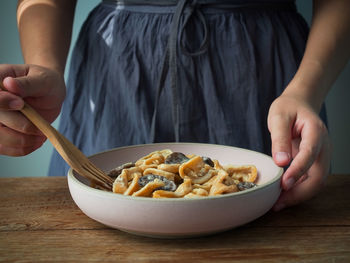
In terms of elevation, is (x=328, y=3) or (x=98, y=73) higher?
(x=328, y=3)

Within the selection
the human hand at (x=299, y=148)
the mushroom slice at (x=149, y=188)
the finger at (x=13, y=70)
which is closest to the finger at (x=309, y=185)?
the human hand at (x=299, y=148)

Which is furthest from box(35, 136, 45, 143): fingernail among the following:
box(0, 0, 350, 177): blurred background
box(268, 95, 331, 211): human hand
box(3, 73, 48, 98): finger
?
box(0, 0, 350, 177): blurred background

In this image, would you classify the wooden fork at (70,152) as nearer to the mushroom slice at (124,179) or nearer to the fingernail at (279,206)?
the mushroom slice at (124,179)

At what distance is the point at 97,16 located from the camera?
143 centimetres

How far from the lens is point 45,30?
4.21ft

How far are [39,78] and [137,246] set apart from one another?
482mm

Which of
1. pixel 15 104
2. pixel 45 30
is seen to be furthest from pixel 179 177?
pixel 45 30

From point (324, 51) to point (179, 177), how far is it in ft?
1.85

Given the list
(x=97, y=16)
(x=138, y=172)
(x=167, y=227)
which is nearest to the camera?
(x=167, y=227)

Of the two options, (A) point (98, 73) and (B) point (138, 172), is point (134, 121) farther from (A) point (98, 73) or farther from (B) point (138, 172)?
(B) point (138, 172)

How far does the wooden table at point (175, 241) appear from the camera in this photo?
66cm

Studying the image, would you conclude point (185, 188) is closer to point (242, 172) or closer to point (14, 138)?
point (242, 172)

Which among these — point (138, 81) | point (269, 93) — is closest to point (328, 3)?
point (269, 93)

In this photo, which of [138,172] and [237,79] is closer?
[138,172]
